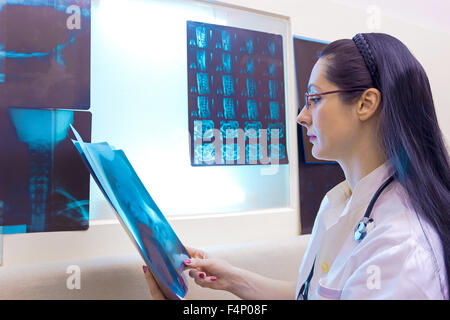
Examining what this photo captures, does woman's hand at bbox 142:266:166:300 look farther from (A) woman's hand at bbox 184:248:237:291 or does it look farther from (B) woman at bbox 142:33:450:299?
(A) woman's hand at bbox 184:248:237:291

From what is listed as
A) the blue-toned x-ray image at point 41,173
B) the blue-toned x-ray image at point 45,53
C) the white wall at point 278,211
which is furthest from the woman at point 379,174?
the blue-toned x-ray image at point 45,53

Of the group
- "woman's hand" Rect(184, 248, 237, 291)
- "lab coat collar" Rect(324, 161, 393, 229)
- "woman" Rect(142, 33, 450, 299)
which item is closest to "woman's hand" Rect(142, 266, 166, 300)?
"woman" Rect(142, 33, 450, 299)

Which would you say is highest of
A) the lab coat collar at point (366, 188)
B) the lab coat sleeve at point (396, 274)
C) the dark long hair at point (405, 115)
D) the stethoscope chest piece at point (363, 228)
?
the dark long hair at point (405, 115)

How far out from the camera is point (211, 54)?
4.76 feet

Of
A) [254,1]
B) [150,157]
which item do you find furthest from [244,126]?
[254,1]

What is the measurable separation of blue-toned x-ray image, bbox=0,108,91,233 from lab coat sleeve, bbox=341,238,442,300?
3.03 feet

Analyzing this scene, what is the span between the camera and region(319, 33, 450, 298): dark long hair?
83 cm

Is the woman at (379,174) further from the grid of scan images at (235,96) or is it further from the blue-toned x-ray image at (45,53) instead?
the blue-toned x-ray image at (45,53)

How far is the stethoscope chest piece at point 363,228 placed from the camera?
82cm

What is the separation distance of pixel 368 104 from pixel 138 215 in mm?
707

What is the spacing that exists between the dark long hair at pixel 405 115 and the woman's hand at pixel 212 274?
24.0 inches

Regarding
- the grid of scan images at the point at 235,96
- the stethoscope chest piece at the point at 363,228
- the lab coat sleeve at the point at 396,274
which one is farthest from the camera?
the grid of scan images at the point at 235,96

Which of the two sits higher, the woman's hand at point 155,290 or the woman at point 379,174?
the woman at point 379,174
